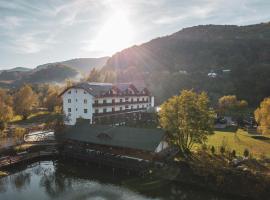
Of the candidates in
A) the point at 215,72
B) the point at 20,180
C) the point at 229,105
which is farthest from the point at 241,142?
the point at 215,72

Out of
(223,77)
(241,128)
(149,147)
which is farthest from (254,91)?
(149,147)

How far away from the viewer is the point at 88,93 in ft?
208

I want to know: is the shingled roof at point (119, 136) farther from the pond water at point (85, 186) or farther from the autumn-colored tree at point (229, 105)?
the autumn-colored tree at point (229, 105)

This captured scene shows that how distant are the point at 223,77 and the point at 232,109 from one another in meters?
56.6

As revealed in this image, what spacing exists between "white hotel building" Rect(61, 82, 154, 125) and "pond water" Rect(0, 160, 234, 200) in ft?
77.5

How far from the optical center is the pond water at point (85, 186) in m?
32.2

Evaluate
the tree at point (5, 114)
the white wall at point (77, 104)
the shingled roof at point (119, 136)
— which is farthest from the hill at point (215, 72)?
the shingled roof at point (119, 136)

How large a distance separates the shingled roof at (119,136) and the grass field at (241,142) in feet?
37.2

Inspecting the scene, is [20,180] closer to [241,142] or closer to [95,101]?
[95,101]

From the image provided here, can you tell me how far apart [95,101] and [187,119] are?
99.1 ft

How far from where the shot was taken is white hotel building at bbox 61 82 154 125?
63875 mm

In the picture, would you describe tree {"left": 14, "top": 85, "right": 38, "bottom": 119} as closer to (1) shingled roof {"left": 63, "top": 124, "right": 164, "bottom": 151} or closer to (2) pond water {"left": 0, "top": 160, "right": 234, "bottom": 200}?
(1) shingled roof {"left": 63, "top": 124, "right": 164, "bottom": 151}

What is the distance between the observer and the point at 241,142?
49.1 meters

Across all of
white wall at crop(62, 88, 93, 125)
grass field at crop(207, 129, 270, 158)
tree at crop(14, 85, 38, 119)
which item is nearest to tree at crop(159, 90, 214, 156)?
grass field at crop(207, 129, 270, 158)
